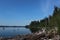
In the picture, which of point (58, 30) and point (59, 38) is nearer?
point (59, 38)

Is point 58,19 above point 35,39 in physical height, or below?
above

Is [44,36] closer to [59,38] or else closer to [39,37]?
[39,37]

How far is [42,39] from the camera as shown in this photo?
1395cm

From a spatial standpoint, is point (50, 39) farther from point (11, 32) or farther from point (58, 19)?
point (11, 32)

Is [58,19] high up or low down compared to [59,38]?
up

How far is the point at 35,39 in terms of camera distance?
567 inches

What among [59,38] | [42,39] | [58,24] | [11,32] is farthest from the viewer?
[11,32]

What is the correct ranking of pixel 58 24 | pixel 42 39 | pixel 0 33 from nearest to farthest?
pixel 42 39, pixel 58 24, pixel 0 33

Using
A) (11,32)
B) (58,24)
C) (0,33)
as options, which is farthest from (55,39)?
(11,32)

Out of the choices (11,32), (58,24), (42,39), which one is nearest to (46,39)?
(42,39)

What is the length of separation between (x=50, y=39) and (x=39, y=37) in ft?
4.48

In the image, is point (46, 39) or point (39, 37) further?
point (39, 37)

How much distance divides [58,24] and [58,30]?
0.85m

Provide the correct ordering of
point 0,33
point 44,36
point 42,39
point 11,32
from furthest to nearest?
point 11,32
point 0,33
point 44,36
point 42,39
